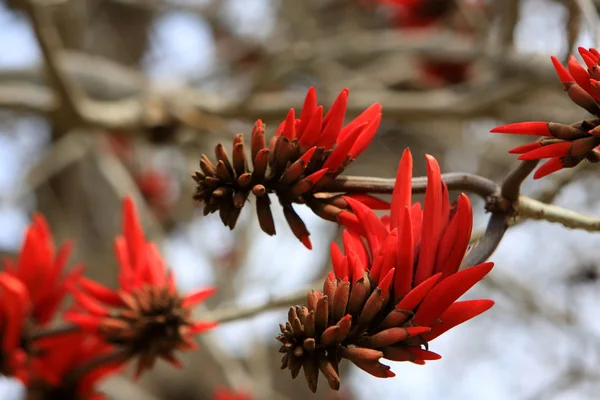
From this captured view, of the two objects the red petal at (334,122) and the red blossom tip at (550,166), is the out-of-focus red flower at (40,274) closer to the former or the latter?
the red petal at (334,122)

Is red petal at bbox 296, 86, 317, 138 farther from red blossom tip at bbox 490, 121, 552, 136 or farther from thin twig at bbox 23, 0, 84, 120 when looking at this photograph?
thin twig at bbox 23, 0, 84, 120

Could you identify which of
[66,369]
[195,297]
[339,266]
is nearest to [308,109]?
[339,266]

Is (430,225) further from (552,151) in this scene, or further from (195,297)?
(195,297)

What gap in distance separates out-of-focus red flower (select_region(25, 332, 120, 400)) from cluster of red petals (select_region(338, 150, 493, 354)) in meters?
0.46

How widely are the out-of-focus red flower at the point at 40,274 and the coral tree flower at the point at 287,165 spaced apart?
1.27ft

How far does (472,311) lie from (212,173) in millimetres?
221

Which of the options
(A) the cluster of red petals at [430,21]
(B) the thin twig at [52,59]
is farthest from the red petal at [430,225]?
(A) the cluster of red petals at [430,21]

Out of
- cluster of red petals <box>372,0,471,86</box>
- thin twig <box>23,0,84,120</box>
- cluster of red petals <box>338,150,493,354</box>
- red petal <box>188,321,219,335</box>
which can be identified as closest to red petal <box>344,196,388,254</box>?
cluster of red petals <box>338,150,493,354</box>

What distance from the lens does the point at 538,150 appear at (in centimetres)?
45

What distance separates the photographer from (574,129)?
1.44ft

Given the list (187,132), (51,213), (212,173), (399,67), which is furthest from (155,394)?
(212,173)

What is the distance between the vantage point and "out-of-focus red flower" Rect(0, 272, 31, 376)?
0.77 meters

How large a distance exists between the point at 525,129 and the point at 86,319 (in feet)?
1.68

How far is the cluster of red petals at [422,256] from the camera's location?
440 mm
